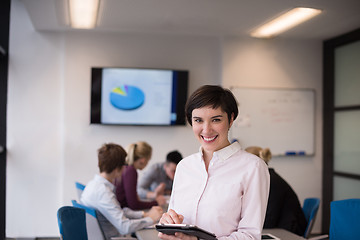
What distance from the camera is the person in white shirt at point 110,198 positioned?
2.98 meters

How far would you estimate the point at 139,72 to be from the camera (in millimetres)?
5355

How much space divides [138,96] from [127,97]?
0.50 ft

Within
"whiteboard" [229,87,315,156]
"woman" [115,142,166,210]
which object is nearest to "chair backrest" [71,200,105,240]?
"woman" [115,142,166,210]

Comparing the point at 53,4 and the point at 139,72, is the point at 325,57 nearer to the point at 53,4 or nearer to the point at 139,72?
the point at 139,72

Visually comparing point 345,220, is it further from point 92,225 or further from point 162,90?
point 162,90

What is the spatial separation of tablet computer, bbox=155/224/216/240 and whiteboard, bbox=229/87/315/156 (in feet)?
12.9

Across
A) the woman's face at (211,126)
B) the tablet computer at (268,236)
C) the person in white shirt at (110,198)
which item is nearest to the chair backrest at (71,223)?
the person in white shirt at (110,198)

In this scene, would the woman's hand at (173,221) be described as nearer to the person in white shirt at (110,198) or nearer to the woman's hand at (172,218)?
the woman's hand at (172,218)

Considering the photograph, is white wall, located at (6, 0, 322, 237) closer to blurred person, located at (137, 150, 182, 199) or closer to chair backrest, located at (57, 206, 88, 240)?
blurred person, located at (137, 150, 182, 199)

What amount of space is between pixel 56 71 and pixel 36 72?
0.27 metres

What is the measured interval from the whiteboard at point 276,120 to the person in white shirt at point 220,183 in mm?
3687

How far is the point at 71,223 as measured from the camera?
2.32 m

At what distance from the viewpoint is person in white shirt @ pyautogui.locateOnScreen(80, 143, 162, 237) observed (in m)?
2.98

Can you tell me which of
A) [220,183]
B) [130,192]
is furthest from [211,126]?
[130,192]
